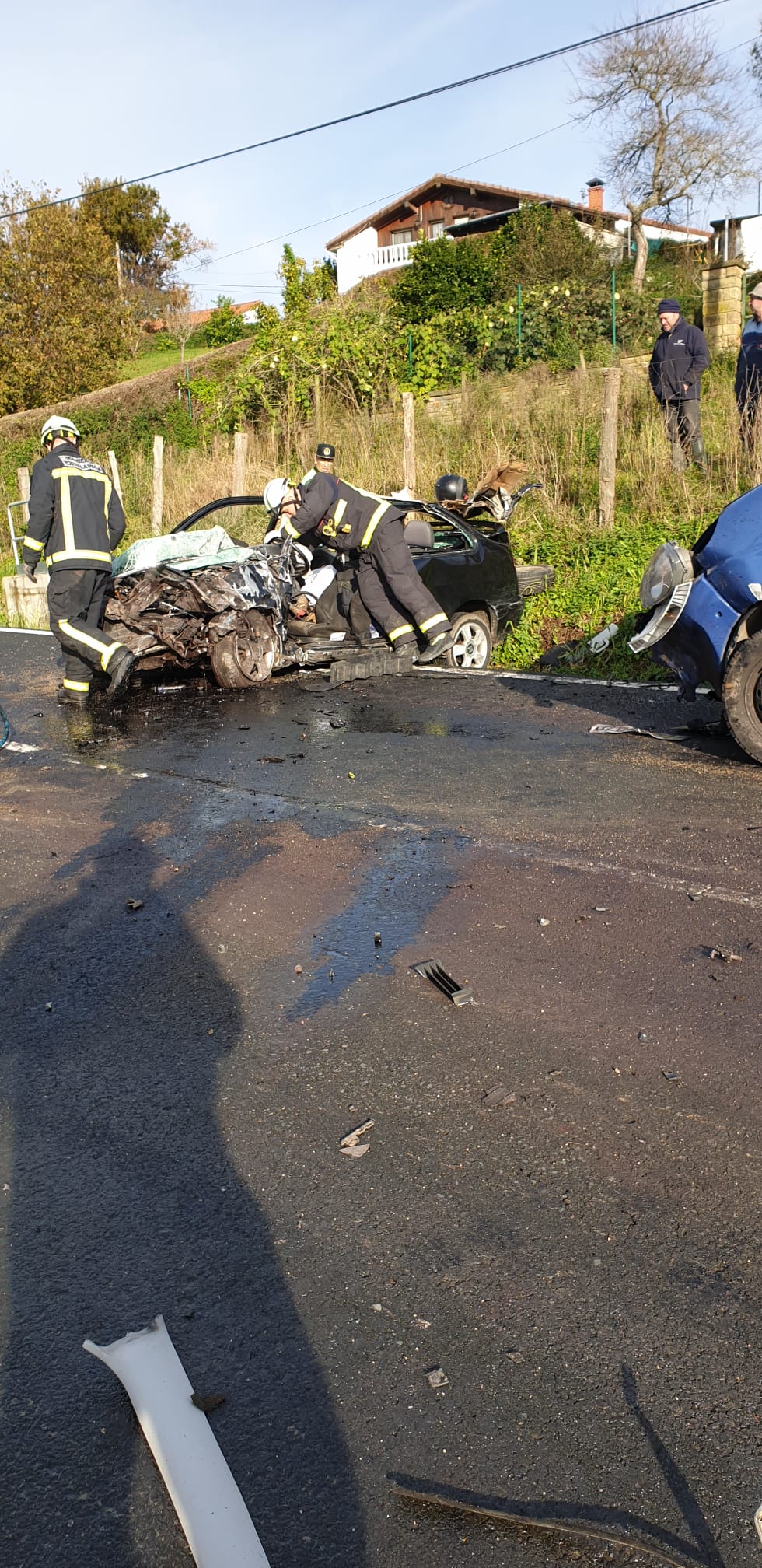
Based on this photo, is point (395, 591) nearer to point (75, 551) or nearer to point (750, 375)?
point (75, 551)

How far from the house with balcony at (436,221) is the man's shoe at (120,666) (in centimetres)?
3643

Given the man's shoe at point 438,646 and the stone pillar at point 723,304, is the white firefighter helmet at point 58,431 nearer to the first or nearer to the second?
the man's shoe at point 438,646

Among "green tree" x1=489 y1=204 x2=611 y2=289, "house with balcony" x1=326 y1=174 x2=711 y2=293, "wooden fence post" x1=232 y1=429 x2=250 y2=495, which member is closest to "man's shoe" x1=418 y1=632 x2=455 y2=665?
"wooden fence post" x1=232 y1=429 x2=250 y2=495

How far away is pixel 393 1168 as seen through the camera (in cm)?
318

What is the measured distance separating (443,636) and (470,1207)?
7.35 meters

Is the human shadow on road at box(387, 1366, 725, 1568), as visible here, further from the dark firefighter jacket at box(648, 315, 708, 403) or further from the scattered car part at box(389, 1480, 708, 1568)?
the dark firefighter jacket at box(648, 315, 708, 403)

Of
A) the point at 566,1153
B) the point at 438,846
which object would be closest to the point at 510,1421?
the point at 566,1153

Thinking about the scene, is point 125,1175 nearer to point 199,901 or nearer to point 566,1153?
point 566,1153

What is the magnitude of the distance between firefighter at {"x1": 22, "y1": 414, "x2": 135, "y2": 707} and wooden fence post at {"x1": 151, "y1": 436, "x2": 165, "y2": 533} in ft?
30.9

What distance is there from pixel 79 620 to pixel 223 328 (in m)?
37.3

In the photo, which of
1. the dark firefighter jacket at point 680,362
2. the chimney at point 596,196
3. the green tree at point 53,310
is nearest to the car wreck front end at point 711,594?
the dark firefighter jacket at point 680,362

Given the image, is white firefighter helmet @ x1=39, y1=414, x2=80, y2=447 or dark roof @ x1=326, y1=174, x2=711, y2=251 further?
dark roof @ x1=326, y1=174, x2=711, y2=251

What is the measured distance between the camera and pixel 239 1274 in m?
2.79

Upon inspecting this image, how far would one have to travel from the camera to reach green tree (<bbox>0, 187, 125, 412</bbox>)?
34.7m
